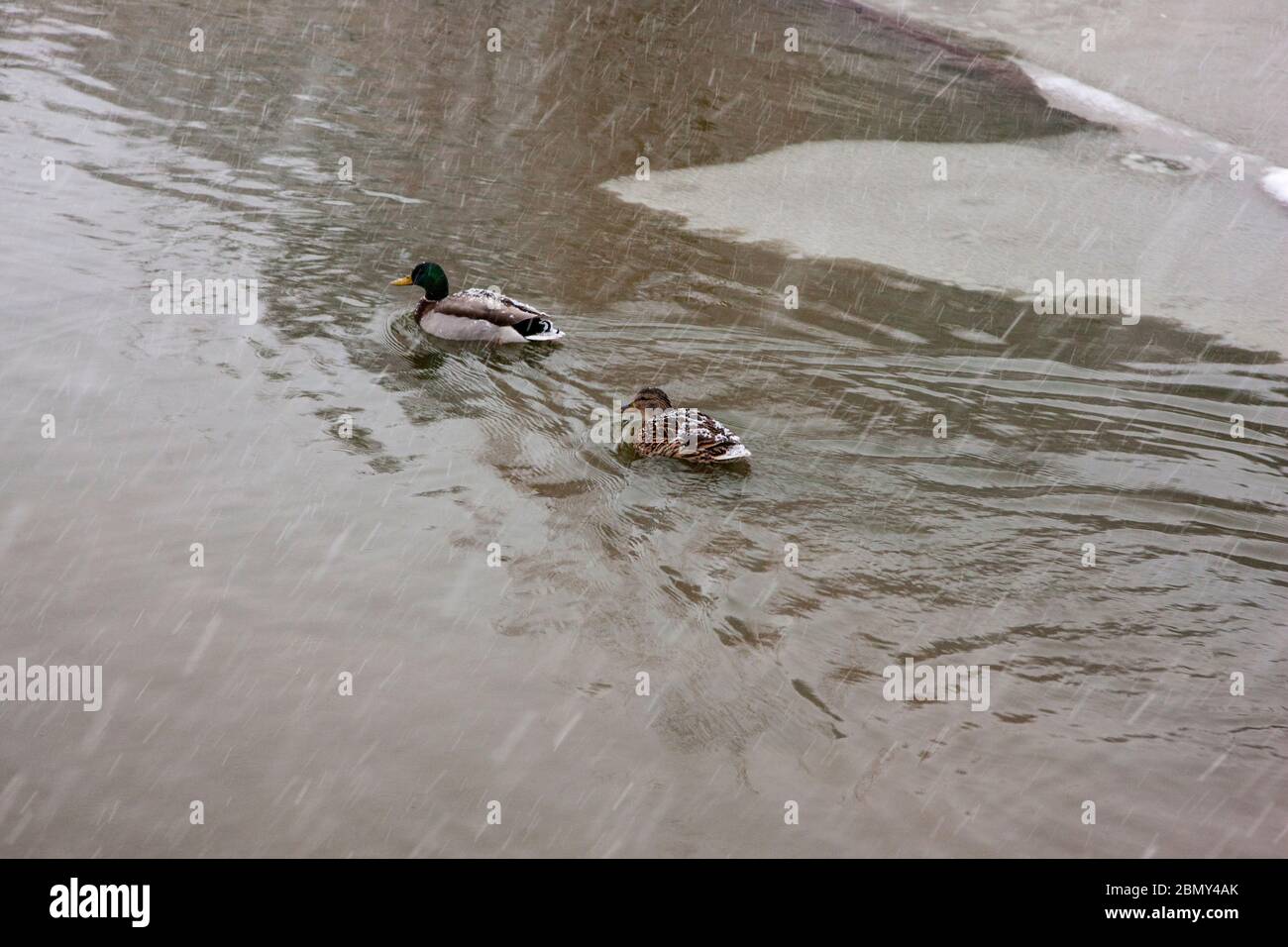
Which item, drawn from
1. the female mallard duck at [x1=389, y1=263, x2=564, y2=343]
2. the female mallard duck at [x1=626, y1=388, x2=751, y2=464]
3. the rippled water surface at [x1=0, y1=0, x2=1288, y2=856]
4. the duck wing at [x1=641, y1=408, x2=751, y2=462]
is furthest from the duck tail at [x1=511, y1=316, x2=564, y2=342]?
the duck wing at [x1=641, y1=408, x2=751, y2=462]

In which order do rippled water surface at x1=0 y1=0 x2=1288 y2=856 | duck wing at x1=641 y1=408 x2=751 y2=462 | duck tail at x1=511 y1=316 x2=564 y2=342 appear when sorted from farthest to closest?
duck tail at x1=511 y1=316 x2=564 y2=342 → duck wing at x1=641 y1=408 x2=751 y2=462 → rippled water surface at x1=0 y1=0 x2=1288 y2=856

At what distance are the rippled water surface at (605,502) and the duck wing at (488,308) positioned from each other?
0.99 feet

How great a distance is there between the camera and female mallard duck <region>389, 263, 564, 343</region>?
9.67 m

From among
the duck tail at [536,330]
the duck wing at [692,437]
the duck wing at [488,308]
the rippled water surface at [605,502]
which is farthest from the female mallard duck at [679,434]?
the duck wing at [488,308]

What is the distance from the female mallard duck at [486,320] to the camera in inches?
381

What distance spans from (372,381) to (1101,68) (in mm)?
11925

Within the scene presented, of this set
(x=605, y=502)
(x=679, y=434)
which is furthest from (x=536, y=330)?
(x=605, y=502)

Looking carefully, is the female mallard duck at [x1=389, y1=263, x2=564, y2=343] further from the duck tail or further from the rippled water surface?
the rippled water surface

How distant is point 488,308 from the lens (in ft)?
31.8

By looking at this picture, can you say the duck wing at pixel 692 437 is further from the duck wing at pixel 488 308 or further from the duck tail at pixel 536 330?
the duck wing at pixel 488 308

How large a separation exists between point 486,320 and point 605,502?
2613mm

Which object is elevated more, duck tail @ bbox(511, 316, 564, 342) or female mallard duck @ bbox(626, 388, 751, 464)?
duck tail @ bbox(511, 316, 564, 342)

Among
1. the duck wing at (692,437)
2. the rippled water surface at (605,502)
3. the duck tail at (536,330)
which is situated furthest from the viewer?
the duck tail at (536,330)

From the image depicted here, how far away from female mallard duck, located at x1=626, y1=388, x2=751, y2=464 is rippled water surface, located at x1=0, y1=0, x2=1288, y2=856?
0.56 feet
